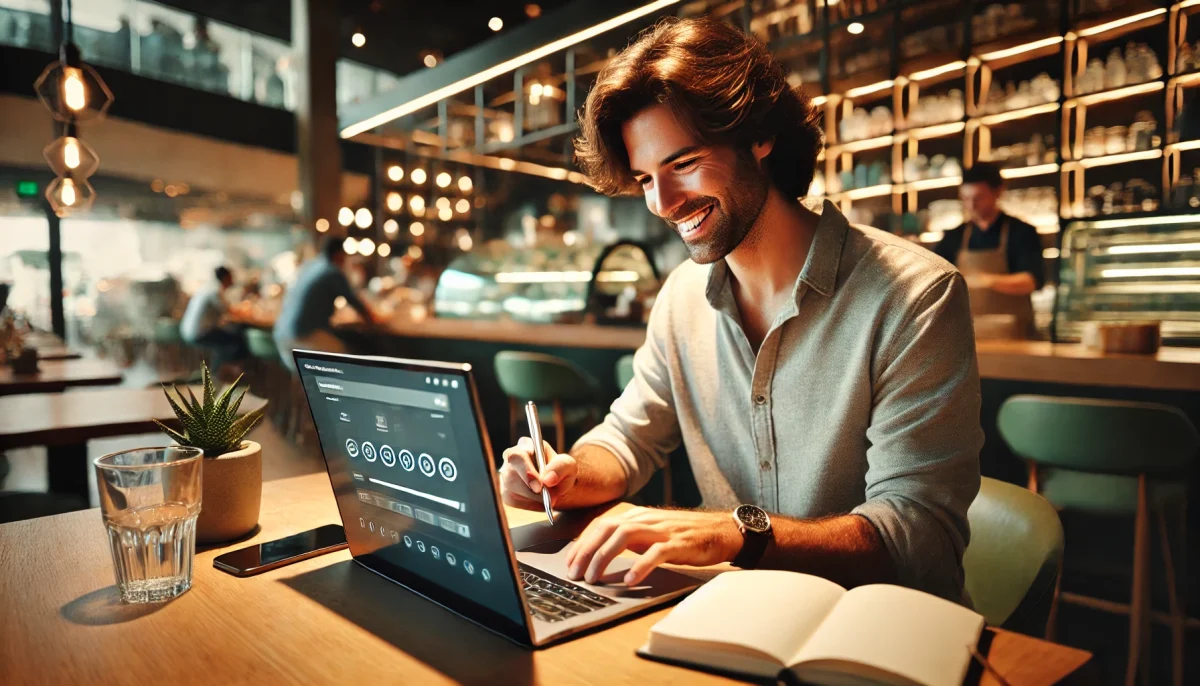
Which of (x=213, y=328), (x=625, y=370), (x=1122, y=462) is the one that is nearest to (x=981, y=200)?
(x=625, y=370)

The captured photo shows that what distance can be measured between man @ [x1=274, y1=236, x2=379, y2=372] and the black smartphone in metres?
4.78

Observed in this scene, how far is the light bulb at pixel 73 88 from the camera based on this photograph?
3037 mm

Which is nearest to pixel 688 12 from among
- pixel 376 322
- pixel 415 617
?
pixel 376 322

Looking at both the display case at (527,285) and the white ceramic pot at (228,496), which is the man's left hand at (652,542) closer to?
the white ceramic pot at (228,496)

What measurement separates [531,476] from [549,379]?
2.37 meters

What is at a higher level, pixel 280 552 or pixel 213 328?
pixel 213 328

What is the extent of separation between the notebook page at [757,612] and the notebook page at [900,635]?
2 cm

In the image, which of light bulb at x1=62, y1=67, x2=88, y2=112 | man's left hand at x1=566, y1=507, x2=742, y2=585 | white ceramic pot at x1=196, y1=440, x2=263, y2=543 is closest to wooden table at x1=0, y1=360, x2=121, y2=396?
light bulb at x1=62, y1=67, x2=88, y2=112

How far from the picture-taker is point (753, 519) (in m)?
1.03

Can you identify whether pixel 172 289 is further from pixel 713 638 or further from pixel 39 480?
pixel 713 638

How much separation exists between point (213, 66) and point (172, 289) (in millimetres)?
2248

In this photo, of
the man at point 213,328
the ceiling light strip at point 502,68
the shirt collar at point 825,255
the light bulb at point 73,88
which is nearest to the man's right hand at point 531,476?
the shirt collar at point 825,255

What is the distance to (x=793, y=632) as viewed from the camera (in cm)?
71

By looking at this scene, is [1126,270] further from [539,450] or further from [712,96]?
[539,450]
